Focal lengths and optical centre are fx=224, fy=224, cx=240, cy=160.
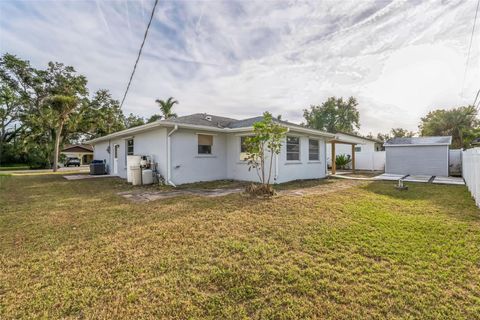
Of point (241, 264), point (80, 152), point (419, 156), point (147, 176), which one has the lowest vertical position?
point (241, 264)

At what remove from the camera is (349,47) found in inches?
368

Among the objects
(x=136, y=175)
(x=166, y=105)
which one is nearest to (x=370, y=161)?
(x=136, y=175)

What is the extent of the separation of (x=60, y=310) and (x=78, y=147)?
45813 mm

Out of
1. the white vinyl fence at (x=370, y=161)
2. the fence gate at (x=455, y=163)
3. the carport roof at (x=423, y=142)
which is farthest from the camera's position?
the white vinyl fence at (x=370, y=161)

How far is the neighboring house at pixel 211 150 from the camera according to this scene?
959 cm

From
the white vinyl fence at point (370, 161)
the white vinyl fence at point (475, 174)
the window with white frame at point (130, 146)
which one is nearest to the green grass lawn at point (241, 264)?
the white vinyl fence at point (475, 174)

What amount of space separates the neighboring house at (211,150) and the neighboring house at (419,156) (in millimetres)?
6084

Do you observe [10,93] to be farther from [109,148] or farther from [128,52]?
[128,52]

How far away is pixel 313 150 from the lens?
1245 cm

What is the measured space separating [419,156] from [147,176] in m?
16.5

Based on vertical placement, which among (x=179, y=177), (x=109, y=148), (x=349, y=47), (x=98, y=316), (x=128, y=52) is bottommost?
(x=98, y=316)

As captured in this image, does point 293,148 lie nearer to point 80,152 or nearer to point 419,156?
point 419,156

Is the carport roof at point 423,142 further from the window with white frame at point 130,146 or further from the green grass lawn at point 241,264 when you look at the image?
the window with white frame at point 130,146

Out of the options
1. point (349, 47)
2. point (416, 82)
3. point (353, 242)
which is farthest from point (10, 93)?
point (416, 82)
